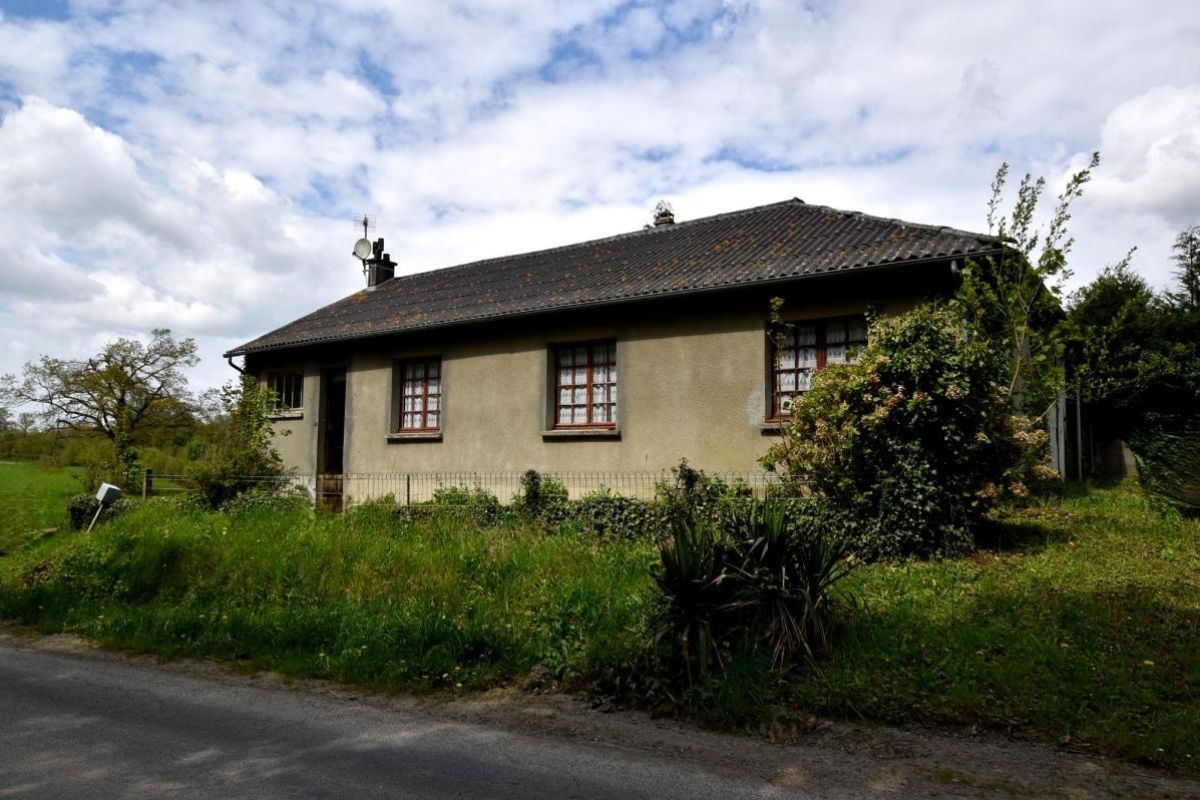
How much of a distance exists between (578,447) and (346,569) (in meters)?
5.61

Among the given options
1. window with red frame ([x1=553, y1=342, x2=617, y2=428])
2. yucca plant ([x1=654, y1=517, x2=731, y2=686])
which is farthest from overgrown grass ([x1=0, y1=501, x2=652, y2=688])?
window with red frame ([x1=553, y1=342, x2=617, y2=428])

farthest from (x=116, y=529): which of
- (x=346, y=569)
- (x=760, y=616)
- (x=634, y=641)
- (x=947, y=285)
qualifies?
(x=947, y=285)

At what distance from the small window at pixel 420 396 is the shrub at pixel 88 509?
17.2 feet

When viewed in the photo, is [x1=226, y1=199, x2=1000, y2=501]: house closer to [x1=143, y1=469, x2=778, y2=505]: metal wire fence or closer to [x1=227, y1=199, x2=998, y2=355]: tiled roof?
[x1=227, y1=199, x2=998, y2=355]: tiled roof

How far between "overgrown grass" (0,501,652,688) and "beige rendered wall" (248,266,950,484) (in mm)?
2980

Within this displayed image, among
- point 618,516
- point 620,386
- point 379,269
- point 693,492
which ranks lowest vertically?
point 618,516

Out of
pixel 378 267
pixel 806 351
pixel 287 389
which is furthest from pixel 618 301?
pixel 378 267

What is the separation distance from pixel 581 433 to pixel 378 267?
11.9 m

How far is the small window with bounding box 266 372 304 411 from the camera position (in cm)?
1914

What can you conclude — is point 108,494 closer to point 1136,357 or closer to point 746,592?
point 746,592

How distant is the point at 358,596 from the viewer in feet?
27.1

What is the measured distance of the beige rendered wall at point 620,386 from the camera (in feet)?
40.3

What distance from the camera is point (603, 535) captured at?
11.0 meters

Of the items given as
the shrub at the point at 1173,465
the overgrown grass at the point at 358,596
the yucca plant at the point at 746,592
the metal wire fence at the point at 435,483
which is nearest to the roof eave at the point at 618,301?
the metal wire fence at the point at 435,483
